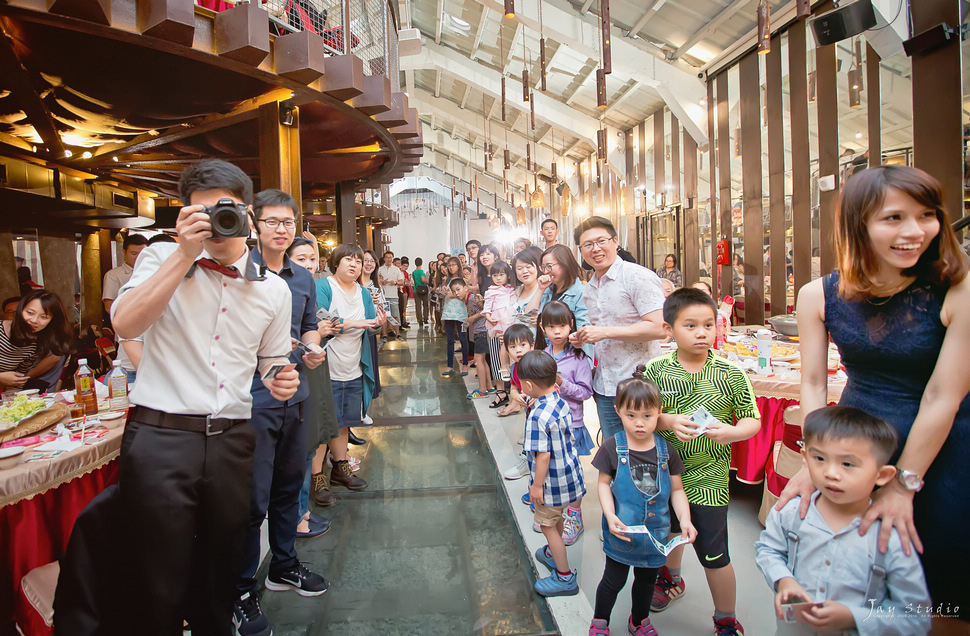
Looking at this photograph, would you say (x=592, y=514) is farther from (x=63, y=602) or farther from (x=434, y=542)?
(x=63, y=602)

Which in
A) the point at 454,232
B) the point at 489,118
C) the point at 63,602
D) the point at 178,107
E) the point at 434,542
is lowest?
the point at 434,542

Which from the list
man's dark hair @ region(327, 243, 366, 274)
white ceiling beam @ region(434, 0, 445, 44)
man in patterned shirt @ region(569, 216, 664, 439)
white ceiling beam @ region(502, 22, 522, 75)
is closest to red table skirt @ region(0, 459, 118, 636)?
man's dark hair @ region(327, 243, 366, 274)

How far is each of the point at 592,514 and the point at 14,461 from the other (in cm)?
276

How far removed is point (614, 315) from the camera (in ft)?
8.35

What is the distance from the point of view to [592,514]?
308 cm

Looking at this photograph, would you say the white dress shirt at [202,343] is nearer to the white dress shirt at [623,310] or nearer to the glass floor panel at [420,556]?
the glass floor panel at [420,556]

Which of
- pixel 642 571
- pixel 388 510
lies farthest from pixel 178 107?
pixel 642 571

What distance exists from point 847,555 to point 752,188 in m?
7.84

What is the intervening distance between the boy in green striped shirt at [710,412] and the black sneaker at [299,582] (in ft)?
5.32

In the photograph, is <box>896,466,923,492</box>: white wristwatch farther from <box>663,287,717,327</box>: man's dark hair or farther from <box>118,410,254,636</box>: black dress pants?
<box>118,410,254,636</box>: black dress pants

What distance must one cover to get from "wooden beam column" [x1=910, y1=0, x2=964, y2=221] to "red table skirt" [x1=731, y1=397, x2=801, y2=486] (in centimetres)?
333

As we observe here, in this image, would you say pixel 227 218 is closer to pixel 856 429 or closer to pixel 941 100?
pixel 856 429

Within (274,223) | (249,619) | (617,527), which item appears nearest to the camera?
(617,527)

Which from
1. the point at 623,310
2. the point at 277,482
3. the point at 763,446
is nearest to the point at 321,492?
the point at 277,482
